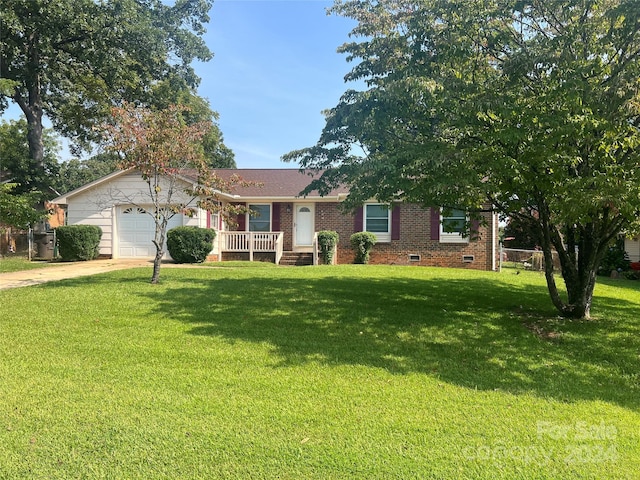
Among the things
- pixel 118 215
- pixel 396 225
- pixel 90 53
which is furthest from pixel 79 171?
pixel 396 225

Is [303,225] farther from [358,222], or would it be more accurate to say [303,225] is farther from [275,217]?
[358,222]

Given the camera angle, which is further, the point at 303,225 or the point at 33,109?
the point at 33,109

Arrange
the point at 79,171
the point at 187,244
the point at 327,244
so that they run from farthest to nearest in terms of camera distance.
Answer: the point at 79,171 < the point at 327,244 < the point at 187,244

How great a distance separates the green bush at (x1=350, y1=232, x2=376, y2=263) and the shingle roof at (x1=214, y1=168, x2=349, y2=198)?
6.57 ft

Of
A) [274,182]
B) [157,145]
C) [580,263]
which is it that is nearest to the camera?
[580,263]

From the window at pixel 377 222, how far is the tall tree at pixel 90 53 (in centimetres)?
1195

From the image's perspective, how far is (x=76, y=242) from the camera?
1464 cm

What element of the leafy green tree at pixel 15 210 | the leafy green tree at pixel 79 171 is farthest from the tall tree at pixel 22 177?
the leafy green tree at pixel 79 171

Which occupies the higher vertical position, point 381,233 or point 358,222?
point 358,222

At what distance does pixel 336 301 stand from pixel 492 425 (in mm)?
4906

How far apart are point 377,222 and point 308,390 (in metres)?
13.3

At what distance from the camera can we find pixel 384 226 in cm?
1677

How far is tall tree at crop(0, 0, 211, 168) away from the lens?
16375 mm

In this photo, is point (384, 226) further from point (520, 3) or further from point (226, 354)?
point (226, 354)
